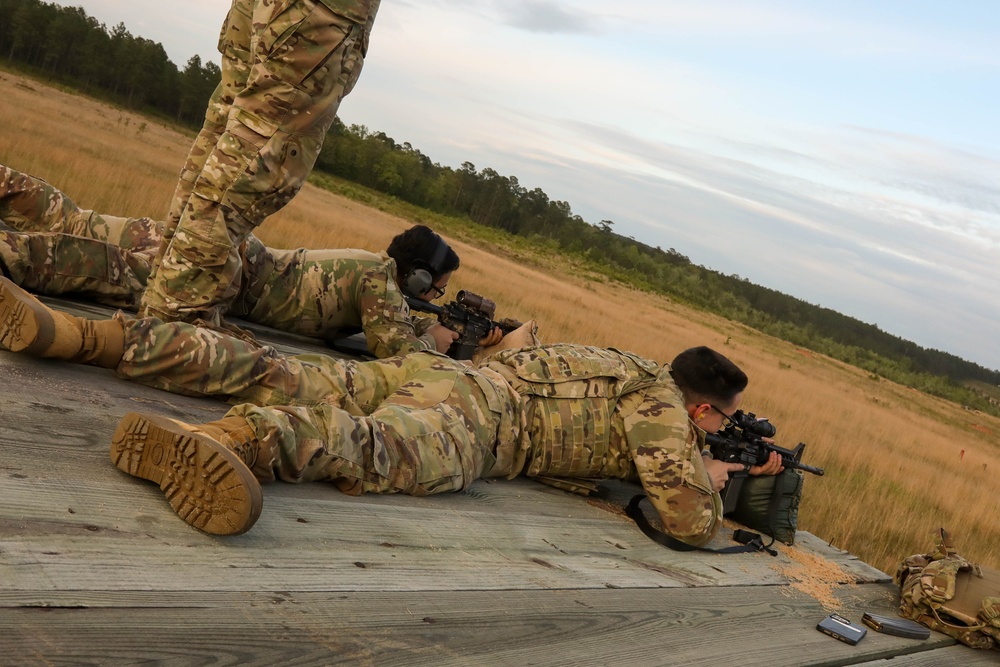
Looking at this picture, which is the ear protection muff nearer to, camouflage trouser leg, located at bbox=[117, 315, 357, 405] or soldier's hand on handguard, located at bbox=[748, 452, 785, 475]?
camouflage trouser leg, located at bbox=[117, 315, 357, 405]

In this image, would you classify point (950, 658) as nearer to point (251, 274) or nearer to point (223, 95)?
point (251, 274)

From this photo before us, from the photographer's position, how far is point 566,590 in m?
3.06

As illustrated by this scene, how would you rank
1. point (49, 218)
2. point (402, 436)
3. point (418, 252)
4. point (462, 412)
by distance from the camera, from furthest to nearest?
point (418, 252), point (49, 218), point (462, 412), point (402, 436)

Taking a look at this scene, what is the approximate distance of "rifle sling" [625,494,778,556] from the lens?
13.3 feet

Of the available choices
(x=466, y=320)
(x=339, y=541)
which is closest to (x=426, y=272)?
(x=466, y=320)

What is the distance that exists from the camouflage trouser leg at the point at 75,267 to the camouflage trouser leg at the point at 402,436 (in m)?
1.78

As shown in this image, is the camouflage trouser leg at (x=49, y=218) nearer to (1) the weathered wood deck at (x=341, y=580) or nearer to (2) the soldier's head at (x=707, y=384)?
(1) the weathered wood deck at (x=341, y=580)

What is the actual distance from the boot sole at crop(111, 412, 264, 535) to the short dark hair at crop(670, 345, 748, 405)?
8.35 feet

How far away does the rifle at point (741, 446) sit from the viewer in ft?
14.8

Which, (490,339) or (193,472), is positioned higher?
(490,339)

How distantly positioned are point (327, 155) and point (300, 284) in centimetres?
6718

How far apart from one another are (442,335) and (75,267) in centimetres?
218

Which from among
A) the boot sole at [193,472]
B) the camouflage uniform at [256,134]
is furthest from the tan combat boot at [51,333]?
the boot sole at [193,472]

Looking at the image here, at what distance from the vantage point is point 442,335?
5555mm
